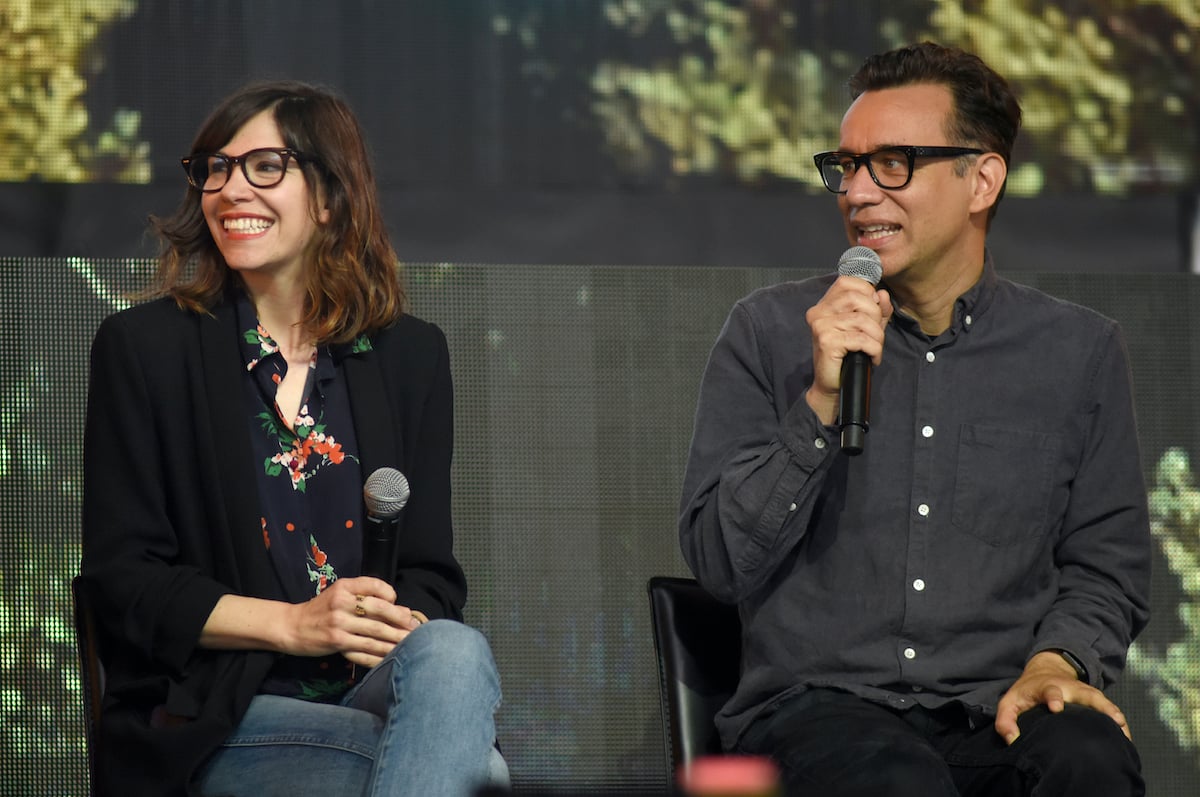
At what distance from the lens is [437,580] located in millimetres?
2266

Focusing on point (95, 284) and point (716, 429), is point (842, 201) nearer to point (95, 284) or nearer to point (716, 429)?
point (716, 429)

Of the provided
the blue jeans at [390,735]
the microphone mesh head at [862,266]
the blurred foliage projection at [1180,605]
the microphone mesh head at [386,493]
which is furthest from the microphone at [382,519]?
the blurred foliage projection at [1180,605]

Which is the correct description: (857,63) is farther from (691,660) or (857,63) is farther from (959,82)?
(691,660)

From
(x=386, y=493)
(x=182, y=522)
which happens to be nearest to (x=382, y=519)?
(x=386, y=493)

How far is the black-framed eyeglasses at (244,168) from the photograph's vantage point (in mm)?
2305

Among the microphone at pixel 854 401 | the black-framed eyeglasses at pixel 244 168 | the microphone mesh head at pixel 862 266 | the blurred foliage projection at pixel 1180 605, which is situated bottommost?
the blurred foliage projection at pixel 1180 605

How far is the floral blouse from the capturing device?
2.17 metres

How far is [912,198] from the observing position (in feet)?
7.75

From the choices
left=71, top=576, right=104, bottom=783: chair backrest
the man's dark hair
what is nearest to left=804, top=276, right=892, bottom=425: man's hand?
the man's dark hair

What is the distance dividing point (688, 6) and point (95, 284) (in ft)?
4.51

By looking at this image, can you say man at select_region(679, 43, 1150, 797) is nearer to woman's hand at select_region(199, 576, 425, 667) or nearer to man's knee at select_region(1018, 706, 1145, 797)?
man's knee at select_region(1018, 706, 1145, 797)

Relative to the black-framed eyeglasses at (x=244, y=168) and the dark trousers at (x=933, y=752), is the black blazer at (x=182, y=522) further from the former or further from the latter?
the dark trousers at (x=933, y=752)

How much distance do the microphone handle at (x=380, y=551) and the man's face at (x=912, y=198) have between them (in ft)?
2.85

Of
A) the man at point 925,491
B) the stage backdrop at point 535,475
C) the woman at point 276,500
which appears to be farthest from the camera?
the stage backdrop at point 535,475
